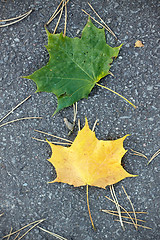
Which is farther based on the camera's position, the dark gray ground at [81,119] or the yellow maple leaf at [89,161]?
the dark gray ground at [81,119]

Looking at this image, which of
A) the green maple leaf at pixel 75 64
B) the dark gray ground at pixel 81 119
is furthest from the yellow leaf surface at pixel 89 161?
the green maple leaf at pixel 75 64

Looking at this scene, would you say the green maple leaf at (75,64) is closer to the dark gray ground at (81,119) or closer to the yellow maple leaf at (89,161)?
the dark gray ground at (81,119)

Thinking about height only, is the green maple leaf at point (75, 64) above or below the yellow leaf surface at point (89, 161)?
above

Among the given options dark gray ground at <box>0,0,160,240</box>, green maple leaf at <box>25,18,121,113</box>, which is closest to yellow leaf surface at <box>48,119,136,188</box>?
dark gray ground at <box>0,0,160,240</box>

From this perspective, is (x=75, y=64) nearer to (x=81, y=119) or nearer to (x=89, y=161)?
(x=81, y=119)

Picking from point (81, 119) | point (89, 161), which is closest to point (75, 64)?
point (81, 119)
